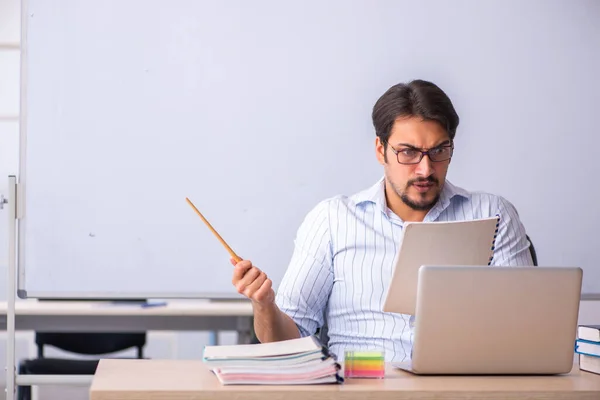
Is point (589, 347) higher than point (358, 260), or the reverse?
point (358, 260)

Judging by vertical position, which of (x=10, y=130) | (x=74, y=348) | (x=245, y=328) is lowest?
(x=74, y=348)

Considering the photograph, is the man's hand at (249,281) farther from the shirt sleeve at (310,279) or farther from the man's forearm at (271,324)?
the shirt sleeve at (310,279)

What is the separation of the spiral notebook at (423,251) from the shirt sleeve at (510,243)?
49cm

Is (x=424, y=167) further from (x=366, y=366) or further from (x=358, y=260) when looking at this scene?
(x=366, y=366)

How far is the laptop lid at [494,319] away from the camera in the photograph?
4.50 feet

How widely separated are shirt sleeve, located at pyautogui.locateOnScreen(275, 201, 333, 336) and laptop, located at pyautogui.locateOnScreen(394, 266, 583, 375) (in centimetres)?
71

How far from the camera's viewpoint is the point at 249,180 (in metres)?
2.73

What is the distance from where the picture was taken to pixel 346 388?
1274 millimetres

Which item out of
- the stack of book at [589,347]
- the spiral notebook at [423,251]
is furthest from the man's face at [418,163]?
the stack of book at [589,347]

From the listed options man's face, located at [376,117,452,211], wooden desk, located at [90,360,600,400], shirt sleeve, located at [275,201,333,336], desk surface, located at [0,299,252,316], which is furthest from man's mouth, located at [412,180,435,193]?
desk surface, located at [0,299,252,316]

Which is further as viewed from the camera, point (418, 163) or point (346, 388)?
point (418, 163)

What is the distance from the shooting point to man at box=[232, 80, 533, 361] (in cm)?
208

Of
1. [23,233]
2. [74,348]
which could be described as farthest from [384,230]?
[74,348]

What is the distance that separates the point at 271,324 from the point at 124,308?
945 millimetres
